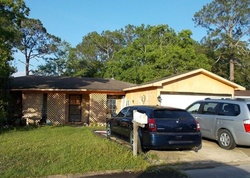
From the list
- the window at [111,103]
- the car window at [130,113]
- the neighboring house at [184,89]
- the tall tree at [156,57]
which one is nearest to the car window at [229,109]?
the car window at [130,113]

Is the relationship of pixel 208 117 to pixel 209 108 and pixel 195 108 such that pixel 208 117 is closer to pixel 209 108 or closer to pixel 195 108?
pixel 209 108

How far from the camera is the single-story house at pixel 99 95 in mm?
16125

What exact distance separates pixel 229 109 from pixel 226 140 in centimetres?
110

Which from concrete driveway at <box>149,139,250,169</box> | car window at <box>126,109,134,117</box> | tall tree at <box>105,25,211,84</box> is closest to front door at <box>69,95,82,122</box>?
car window at <box>126,109,134,117</box>

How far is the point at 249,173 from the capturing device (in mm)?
7293

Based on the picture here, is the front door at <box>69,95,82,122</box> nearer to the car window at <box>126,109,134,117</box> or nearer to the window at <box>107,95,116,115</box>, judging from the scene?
the window at <box>107,95,116,115</box>

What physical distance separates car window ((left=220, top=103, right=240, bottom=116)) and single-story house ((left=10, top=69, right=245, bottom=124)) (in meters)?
5.08

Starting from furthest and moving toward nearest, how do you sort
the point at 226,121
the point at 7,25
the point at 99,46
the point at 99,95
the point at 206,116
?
1. the point at 99,46
2. the point at 99,95
3. the point at 7,25
4. the point at 206,116
5. the point at 226,121

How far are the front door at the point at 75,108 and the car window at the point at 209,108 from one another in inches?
425

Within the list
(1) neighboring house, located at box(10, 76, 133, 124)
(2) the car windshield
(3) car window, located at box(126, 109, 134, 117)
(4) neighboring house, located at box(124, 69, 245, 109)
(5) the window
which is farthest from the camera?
(5) the window

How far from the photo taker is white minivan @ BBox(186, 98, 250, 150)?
9594mm

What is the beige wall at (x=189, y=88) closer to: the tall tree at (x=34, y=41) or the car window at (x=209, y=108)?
the car window at (x=209, y=108)

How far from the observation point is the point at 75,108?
20469 mm

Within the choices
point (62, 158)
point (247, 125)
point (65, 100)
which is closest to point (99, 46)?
point (65, 100)
